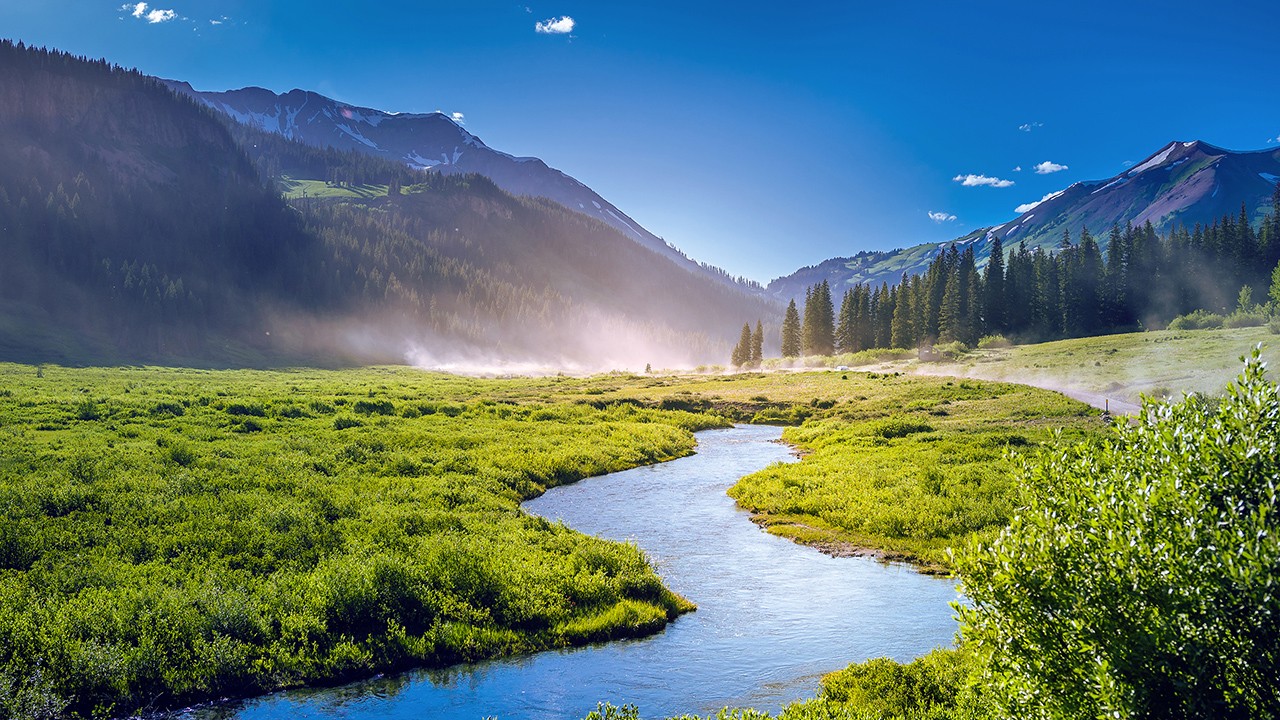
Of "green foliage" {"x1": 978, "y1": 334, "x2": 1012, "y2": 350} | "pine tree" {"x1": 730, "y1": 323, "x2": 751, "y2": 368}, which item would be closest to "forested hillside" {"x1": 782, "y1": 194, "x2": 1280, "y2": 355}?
"green foliage" {"x1": 978, "y1": 334, "x2": 1012, "y2": 350}

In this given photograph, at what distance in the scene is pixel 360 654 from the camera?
1603 cm

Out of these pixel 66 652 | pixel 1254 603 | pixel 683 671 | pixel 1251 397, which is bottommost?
pixel 683 671

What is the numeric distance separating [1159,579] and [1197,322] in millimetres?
128813

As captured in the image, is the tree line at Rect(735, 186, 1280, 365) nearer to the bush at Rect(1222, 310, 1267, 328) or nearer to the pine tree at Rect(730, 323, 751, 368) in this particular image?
the bush at Rect(1222, 310, 1267, 328)

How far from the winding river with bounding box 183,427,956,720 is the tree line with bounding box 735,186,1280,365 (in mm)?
113592

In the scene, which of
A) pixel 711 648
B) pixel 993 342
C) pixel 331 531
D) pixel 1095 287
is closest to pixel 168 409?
pixel 331 531

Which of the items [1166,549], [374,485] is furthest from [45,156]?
[1166,549]

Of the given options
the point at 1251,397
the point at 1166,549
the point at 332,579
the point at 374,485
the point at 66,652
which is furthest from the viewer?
the point at 374,485

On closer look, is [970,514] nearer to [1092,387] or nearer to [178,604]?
[178,604]

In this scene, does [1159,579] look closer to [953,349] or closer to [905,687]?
[905,687]

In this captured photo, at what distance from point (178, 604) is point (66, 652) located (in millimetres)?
2311

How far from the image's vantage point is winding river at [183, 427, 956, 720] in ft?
48.1

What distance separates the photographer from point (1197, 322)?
348ft

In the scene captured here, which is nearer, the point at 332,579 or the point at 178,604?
the point at 178,604
